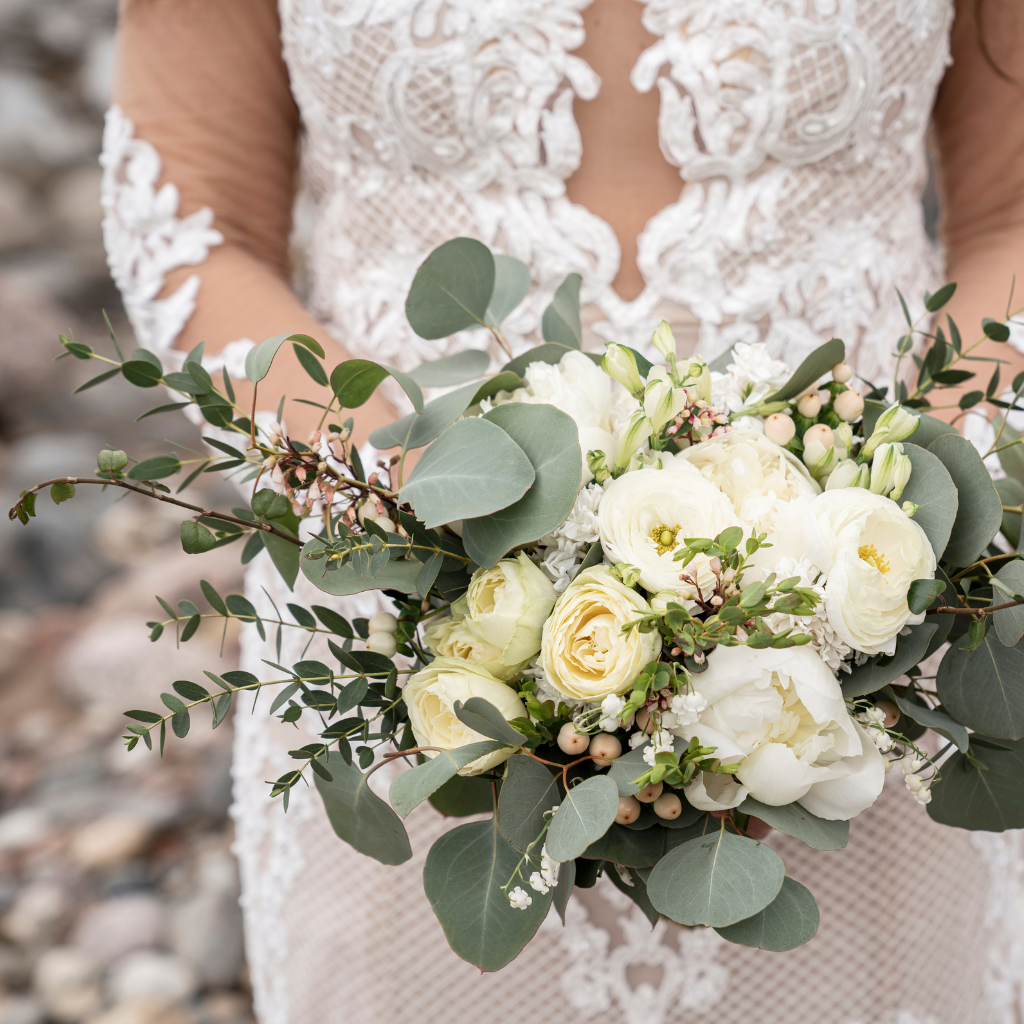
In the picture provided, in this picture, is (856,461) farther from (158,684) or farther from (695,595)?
(158,684)

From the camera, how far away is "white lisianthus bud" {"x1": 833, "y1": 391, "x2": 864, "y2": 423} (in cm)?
59

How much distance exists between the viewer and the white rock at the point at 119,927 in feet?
7.05

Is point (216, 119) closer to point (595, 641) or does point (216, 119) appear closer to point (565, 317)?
point (565, 317)

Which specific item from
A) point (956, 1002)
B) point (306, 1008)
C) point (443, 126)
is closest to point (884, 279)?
point (443, 126)

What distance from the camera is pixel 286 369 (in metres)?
0.91

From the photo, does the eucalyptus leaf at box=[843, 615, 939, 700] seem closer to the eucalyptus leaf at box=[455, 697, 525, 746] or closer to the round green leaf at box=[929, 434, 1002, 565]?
the round green leaf at box=[929, 434, 1002, 565]

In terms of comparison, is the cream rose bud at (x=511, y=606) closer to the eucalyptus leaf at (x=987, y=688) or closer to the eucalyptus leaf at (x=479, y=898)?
the eucalyptus leaf at (x=479, y=898)

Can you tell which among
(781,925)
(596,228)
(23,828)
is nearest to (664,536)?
(781,925)

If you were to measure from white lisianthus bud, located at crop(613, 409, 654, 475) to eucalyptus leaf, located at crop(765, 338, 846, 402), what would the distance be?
0.12 metres

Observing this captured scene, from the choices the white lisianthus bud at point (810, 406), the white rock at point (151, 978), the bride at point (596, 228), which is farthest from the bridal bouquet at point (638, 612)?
the white rock at point (151, 978)

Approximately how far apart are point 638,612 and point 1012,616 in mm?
222

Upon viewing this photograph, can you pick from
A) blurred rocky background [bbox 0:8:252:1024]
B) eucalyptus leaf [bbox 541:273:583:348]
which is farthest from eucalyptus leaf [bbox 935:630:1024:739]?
blurred rocky background [bbox 0:8:252:1024]

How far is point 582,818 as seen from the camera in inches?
18.7

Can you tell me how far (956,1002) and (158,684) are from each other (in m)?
2.48
